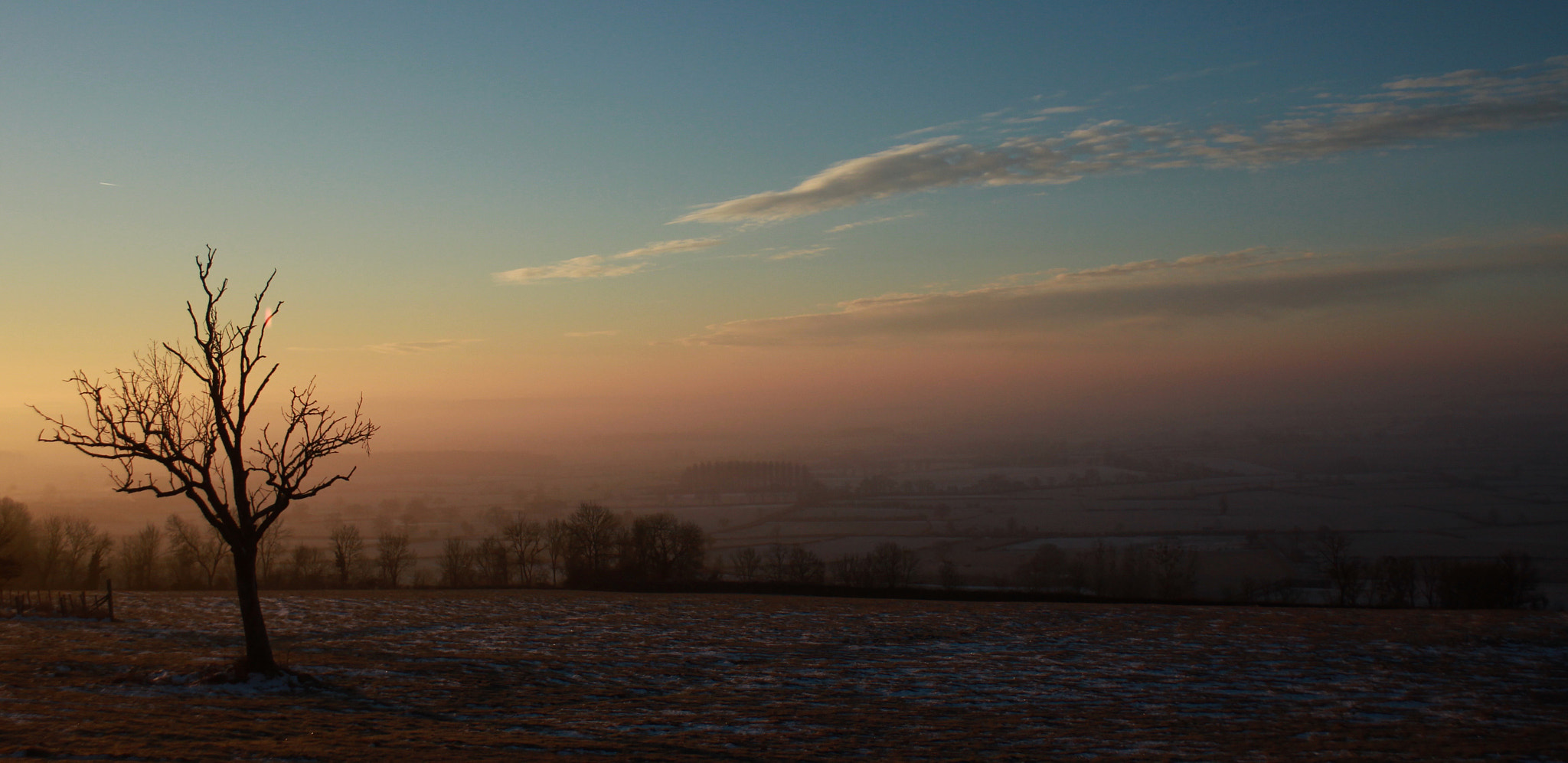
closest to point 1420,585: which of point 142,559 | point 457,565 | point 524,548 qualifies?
point 524,548

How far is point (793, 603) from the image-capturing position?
3438cm

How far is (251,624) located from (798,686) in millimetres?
12203

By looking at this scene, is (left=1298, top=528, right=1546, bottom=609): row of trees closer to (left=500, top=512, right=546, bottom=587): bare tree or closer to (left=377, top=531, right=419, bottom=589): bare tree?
(left=500, top=512, right=546, bottom=587): bare tree

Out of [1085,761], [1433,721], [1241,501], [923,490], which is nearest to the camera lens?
[1085,761]

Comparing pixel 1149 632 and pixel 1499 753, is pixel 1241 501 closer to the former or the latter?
pixel 1149 632

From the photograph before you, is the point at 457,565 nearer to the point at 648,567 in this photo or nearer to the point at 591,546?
the point at 591,546

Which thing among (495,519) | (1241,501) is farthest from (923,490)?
(495,519)

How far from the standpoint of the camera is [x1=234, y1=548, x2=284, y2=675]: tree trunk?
17.7m

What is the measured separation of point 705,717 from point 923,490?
148916 millimetres

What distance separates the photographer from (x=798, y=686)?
19.0 m

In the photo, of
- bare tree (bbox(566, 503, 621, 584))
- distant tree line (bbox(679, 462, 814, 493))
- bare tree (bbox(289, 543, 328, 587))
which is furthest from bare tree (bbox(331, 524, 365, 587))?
distant tree line (bbox(679, 462, 814, 493))

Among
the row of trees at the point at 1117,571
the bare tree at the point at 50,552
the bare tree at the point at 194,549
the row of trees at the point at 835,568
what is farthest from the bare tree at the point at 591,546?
the bare tree at the point at 50,552

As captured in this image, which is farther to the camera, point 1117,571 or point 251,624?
point 1117,571

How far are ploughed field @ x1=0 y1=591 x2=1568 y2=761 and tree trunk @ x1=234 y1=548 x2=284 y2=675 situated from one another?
76 cm
